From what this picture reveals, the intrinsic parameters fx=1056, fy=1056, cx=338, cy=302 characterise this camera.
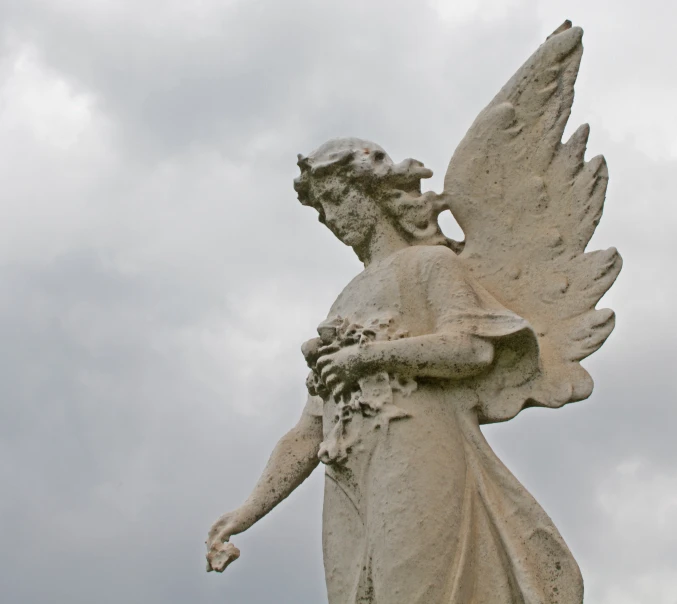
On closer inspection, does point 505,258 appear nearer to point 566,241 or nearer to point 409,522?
point 566,241

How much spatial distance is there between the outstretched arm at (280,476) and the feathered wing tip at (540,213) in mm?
1050

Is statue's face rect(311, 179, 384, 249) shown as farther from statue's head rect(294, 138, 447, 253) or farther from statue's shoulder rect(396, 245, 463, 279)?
statue's shoulder rect(396, 245, 463, 279)

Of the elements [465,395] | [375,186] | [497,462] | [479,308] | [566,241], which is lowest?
[497,462]

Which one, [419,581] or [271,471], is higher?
[271,471]

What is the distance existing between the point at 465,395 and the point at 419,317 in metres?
0.47

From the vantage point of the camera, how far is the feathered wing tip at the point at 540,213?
5.53 m

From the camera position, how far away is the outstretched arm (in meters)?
5.74

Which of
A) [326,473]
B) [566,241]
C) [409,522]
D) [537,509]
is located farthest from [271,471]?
[566,241]

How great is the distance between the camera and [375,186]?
591 cm

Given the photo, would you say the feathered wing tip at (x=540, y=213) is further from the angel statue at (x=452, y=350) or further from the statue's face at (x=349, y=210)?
the statue's face at (x=349, y=210)

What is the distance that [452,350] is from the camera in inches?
205

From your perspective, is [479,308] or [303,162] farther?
[303,162]

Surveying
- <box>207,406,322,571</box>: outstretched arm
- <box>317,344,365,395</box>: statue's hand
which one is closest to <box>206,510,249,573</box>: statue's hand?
<box>207,406,322,571</box>: outstretched arm

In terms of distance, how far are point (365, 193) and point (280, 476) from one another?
1.64 metres
